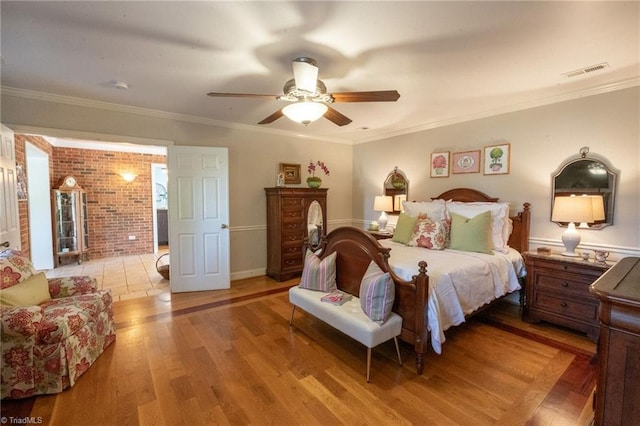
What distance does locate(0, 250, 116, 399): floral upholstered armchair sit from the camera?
192cm

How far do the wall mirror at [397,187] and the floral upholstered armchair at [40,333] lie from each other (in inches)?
159

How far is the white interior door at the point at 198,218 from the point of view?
3.96 metres

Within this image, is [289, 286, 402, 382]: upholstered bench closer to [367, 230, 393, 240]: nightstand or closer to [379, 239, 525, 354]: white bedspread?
[379, 239, 525, 354]: white bedspread

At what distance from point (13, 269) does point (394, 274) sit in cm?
303

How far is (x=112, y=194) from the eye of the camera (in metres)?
6.26

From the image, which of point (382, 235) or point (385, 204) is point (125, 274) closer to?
point (382, 235)

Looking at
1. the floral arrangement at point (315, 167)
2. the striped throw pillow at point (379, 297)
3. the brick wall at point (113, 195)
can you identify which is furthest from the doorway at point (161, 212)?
the striped throw pillow at point (379, 297)

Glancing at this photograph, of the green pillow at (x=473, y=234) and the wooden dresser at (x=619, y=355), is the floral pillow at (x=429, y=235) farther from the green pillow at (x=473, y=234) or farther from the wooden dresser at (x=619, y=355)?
the wooden dresser at (x=619, y=355)

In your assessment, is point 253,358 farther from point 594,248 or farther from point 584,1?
point 594,248

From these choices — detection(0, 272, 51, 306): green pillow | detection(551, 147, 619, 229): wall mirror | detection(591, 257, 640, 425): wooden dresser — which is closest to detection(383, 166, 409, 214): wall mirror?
detection(551, 147, 619, 229): wall mirror

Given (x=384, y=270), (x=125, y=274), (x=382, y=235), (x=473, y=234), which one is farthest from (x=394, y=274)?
(x=125, y=274)

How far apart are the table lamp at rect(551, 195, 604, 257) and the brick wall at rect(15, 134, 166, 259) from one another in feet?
24.2

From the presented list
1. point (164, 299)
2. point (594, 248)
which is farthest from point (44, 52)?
point (594, 248)

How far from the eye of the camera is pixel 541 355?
96.9 inches
